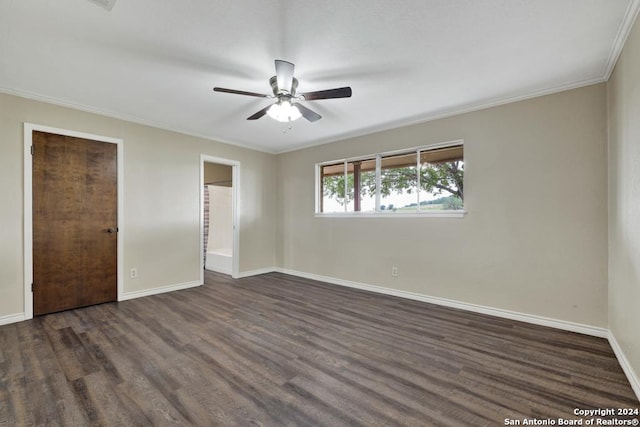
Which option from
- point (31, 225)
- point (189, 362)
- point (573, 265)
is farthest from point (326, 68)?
point (31, 225)

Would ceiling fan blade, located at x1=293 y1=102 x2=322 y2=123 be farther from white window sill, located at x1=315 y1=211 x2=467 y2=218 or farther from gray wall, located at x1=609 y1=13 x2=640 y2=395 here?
gray wall, located at x1=609 y1=13 x2=640 y2=395

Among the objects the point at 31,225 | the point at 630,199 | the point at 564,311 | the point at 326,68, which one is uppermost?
the point at 326,68

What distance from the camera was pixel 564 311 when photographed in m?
2.94

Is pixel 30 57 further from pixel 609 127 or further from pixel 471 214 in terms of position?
pixel 609 127

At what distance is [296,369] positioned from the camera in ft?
7.26

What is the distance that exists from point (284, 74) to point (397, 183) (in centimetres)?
253

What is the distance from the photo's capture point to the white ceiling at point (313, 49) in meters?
1.90

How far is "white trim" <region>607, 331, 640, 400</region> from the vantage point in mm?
1888


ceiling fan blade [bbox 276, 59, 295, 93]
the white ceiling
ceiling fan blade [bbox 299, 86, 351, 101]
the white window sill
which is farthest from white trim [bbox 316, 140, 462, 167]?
ceiling fan blade [bbox 276, 59, 295, 93]

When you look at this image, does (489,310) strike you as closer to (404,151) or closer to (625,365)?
(625,365)

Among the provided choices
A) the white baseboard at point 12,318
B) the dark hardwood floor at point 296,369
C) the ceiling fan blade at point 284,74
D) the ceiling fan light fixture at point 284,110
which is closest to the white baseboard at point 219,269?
the dark hardwood floor at point 296,369

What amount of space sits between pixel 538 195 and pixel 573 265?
776 mm

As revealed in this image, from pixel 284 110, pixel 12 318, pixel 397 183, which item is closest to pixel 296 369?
pixel 284 110

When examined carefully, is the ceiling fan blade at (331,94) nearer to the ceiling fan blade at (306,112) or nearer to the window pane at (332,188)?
the ceiling fan blade at (306,112)
